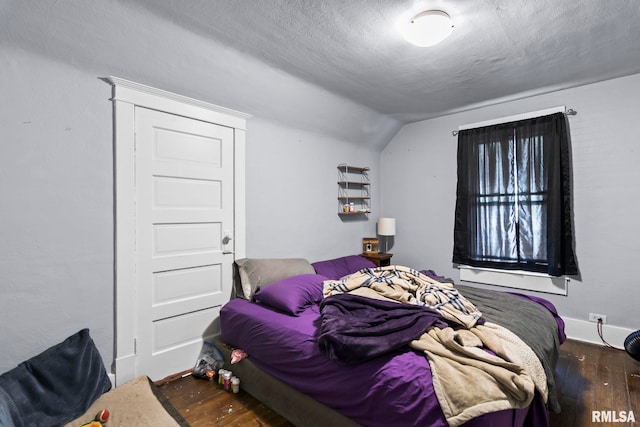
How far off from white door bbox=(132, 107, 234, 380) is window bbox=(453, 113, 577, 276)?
2899 millimetres

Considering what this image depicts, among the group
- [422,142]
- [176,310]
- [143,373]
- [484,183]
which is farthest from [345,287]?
[422,142]

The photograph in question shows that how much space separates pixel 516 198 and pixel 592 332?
1547 mm

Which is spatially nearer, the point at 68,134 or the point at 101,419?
the point at 101,419

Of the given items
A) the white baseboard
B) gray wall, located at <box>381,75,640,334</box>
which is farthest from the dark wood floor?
gray wall, located at <box>381,75,640,334</box>

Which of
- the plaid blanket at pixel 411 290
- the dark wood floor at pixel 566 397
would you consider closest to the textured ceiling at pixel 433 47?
the plaid blanket at pixel 411 290

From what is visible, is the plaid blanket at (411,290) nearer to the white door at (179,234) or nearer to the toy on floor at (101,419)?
the white door at (179,234)

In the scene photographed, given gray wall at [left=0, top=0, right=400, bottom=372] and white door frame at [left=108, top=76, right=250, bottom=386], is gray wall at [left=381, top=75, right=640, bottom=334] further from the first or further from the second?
white door frame at [left=108, top=76, right=250, bottom=386]

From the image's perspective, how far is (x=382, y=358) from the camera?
5.13 ft

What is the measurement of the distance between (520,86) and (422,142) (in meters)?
1.34

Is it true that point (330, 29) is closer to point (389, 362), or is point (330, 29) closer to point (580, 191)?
point (389, 362)

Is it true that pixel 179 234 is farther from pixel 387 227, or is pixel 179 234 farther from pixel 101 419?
pixel 387 227

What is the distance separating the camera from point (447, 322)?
1847mm

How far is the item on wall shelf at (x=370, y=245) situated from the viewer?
4387mm

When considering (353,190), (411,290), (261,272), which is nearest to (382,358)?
(411,290)
